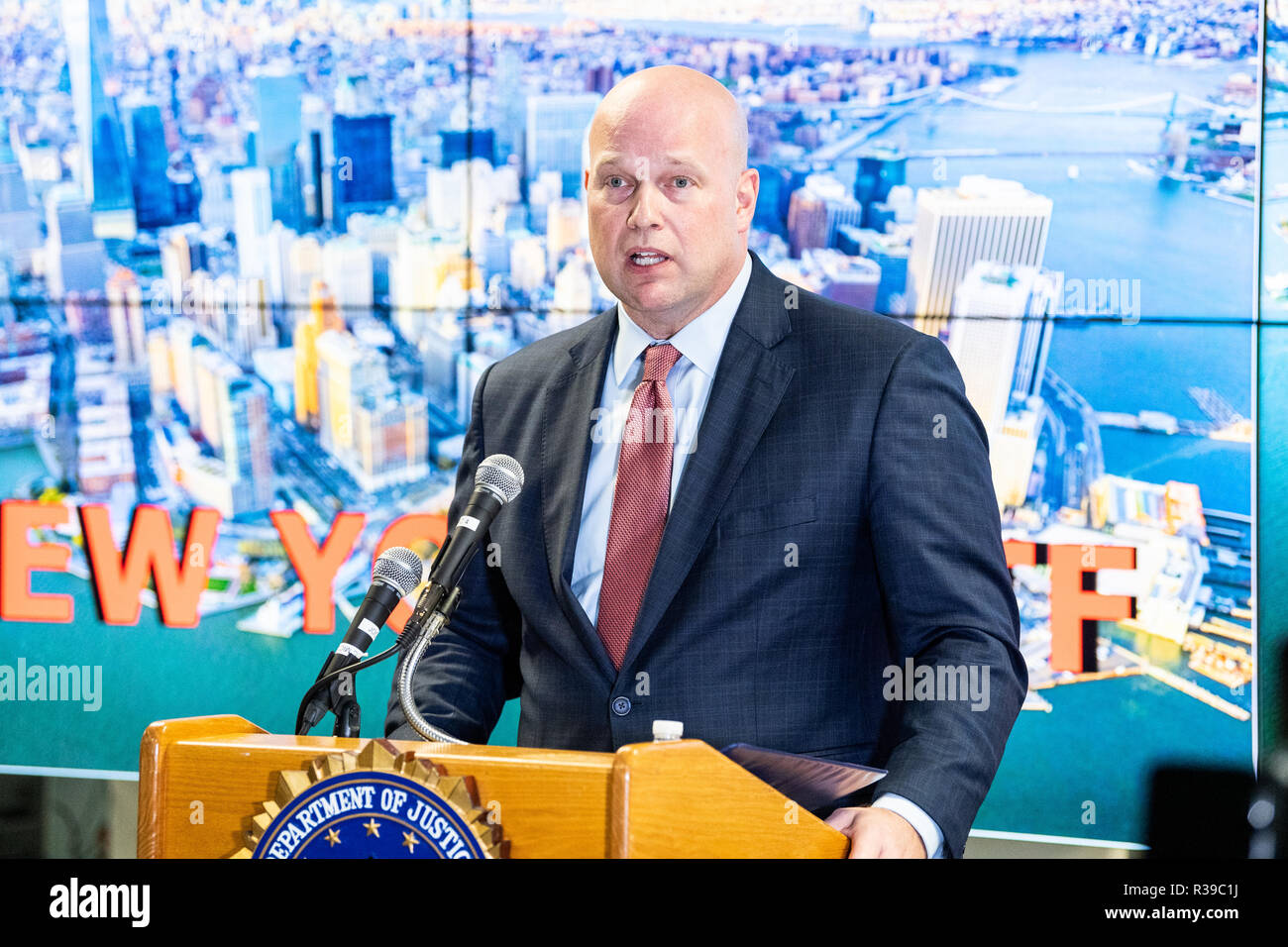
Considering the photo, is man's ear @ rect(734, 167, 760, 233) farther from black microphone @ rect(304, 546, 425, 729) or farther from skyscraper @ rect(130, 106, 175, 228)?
skyscraper @ rect(130, 106, 175, 228)

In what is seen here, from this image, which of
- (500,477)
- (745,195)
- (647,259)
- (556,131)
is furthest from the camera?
(556,131)

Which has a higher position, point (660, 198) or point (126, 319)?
point (660, 198)

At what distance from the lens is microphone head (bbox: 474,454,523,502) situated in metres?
1.49

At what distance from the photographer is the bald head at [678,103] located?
192cm

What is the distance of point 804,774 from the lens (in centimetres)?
137

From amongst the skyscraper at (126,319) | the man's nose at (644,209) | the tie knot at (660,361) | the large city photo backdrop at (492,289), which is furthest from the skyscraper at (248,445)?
the man's nose at (644,209)

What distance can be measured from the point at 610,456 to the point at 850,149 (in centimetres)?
227

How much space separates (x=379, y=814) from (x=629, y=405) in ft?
3.08

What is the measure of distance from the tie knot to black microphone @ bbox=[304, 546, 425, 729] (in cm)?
65

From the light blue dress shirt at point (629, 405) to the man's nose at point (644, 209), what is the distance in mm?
203

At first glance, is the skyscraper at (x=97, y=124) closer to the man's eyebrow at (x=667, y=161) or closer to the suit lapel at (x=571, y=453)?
the suit lapel at (x=571, y=453)
